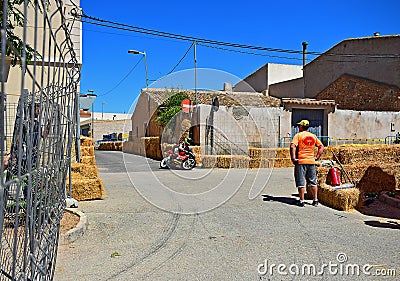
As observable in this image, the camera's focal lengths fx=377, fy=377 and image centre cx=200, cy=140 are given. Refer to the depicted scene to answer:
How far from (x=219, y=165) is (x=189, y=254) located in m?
10.6

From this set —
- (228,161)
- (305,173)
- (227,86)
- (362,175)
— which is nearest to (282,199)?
(305,173)

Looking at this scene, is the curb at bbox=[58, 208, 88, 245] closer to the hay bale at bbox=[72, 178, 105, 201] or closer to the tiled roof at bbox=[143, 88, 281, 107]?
the hay bale at bbox=[72, 178, 105, 201]

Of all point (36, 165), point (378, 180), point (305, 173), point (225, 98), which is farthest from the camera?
point (225, 98)

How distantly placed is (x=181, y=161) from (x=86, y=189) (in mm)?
7122

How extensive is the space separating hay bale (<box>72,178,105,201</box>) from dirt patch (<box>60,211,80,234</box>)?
1358mm

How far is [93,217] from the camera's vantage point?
6.07m

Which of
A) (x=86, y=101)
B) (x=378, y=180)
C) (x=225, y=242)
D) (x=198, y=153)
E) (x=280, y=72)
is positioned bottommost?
(x=225, y=242)

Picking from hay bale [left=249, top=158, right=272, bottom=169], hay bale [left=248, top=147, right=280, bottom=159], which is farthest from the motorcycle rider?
hay bale [left=248, top=147, right=280, bottom=159]

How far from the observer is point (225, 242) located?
4816 millimetres

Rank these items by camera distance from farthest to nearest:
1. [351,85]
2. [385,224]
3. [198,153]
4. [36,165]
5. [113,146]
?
[113,146] → [351,85] → [198,153] → [385,224] → [36,165]

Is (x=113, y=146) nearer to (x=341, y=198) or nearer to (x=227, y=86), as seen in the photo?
(x=227, y=86)

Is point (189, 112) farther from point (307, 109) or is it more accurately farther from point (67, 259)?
point (67, 259)

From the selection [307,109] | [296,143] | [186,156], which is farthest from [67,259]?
[307,109]

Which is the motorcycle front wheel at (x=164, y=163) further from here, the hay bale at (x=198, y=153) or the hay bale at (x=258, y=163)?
the hay bale at (x=258, y=163)
